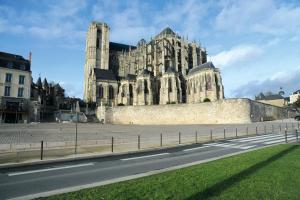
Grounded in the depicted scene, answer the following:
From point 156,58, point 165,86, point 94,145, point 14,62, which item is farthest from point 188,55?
point 94,145

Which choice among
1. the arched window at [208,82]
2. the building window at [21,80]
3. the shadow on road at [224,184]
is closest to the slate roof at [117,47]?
the arched window at [208,82]

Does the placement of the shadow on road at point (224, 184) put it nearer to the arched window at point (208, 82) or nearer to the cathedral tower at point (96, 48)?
the arched window at point (208, 82)

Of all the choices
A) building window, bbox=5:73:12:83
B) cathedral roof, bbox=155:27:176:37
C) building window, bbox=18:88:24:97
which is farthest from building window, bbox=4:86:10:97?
cathedral roof, bbox=155:27:176:37

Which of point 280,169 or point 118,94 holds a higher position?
point 118,94

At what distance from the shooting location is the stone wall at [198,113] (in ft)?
124

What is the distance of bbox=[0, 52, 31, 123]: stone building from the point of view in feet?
131

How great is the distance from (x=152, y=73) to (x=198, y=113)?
2369cm

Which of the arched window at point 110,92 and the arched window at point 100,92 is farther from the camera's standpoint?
the arched window at point 110,92

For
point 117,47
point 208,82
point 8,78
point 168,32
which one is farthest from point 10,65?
point 117,47

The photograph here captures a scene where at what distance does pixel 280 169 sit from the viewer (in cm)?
669

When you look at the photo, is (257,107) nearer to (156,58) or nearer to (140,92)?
(140,92)

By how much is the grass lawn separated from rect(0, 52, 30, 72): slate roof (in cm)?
4401

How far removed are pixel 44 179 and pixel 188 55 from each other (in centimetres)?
6104

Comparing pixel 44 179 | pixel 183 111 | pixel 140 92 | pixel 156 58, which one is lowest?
pixel 44 179
